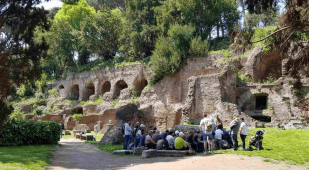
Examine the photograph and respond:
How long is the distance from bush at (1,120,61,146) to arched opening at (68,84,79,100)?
25.5 m

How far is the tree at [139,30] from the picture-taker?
120 ft

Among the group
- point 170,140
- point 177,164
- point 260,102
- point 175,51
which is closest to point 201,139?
point 170,140

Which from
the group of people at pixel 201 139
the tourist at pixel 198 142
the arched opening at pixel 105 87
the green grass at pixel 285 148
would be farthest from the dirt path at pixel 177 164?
the arched opening at pixel 105 87

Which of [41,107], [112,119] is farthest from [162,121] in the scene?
[41,107]

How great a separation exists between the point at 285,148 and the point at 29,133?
11879mm

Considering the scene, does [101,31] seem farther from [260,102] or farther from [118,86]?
[260,102]

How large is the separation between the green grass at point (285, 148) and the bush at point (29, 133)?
9281 millimetres

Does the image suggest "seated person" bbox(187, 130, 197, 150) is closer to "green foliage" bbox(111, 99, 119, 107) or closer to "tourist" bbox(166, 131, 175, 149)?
"tourist" bbox(166, 131, 175, 149)

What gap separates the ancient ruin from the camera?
20.8 meters

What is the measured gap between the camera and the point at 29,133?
47.9 feet

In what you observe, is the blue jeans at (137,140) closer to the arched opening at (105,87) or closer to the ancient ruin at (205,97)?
the ancient ruin at (205,97)

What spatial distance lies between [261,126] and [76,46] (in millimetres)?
31205

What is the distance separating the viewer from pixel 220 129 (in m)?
12.4

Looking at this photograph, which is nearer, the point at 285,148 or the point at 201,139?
the point at 285,148
